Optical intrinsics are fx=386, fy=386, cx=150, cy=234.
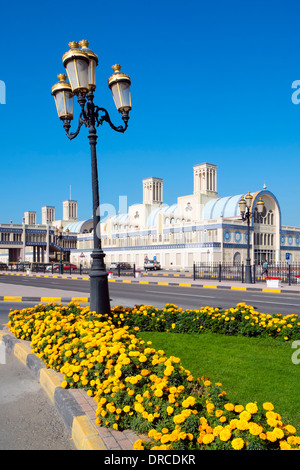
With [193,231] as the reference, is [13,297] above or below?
below

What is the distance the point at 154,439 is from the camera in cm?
306

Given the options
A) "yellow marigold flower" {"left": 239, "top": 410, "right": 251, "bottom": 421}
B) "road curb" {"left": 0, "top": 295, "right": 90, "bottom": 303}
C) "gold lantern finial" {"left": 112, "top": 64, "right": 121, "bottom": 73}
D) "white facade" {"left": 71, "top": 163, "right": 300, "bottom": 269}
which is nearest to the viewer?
"yellow marigold flower" {"left": 239, "top": 410, "right": 251, "bottom": 421}

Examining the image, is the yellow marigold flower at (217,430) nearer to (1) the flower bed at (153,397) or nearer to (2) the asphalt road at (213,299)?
(1) the flower bed at (153,397)

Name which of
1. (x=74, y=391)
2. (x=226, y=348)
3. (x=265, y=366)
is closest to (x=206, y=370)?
(x=265, y=366)

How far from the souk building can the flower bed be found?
42.9 metres

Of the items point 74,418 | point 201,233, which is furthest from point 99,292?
point 201,233

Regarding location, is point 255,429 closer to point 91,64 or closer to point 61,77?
point 91,64

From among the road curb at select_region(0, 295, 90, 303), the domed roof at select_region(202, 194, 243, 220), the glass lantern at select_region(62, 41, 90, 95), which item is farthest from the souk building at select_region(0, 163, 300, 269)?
the glass lantern at select_region(62, 41, 90, 95)

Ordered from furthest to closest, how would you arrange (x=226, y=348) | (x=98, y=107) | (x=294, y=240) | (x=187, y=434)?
1. (x=294, y=240)
2. (x=98, y=107)
3. (x=226, y=348)
4. (x=187, y=434)

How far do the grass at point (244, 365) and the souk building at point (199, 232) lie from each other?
40853 mm

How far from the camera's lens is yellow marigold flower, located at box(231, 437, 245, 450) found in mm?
2674

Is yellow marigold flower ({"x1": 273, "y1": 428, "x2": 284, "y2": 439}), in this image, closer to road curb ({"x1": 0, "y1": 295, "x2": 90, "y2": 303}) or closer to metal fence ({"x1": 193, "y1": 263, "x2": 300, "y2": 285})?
road curb ({"x1": 0, "y1": 295, "x2": 90, "y2": 303})
